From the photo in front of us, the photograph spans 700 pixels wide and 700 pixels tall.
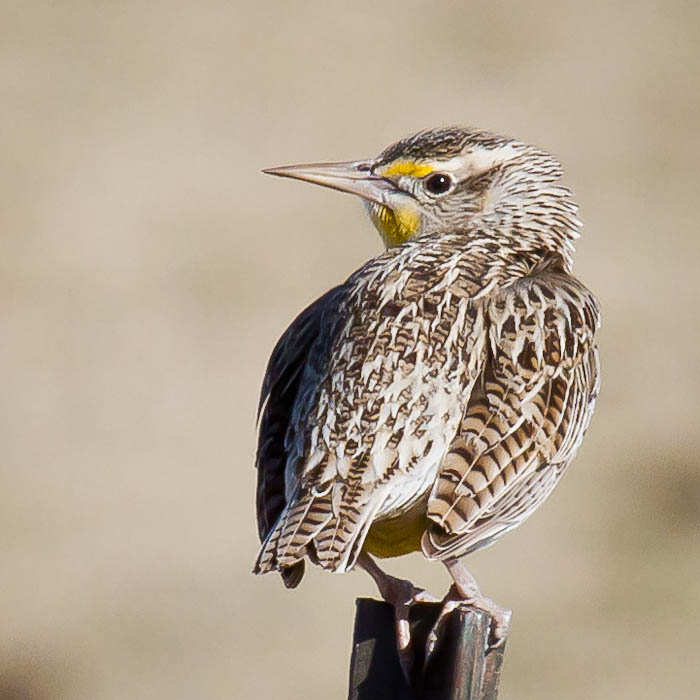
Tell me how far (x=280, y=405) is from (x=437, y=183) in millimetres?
859

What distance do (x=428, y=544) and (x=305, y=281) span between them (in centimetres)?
866

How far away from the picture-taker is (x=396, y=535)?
473 cm

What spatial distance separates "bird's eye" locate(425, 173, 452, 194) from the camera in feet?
17.7

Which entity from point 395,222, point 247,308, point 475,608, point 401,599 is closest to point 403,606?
point 401,599

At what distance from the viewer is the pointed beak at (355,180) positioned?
5.38m

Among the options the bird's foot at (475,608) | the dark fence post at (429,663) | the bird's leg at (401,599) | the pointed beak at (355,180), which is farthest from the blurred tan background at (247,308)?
the dark fence post at (429,663)

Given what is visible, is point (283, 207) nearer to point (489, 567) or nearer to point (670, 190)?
point (670, 190)

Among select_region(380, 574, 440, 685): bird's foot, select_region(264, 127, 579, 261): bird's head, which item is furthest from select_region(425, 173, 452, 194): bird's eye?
select_region(380, 574, 440, 685): bird's foot

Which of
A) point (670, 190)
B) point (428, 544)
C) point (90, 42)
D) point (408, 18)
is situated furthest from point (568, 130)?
point (428, 544)

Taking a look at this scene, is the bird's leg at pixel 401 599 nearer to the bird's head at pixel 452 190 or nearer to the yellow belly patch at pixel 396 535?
the yellow belly patch at pixel 396 535

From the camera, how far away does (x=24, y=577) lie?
10.4 metres

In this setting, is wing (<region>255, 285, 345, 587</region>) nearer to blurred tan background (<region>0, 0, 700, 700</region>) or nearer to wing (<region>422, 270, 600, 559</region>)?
wing (<region>422, 270, 600, 559</region>)

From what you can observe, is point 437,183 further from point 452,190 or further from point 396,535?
point 396,535

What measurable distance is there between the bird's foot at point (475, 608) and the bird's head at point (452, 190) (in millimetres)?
1267
